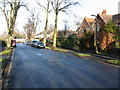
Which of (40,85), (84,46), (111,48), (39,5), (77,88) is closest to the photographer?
(77,88)

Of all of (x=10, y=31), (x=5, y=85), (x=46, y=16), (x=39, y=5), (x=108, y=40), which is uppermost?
(x=39, y=5)

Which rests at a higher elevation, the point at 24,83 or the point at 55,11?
the point at 55,11

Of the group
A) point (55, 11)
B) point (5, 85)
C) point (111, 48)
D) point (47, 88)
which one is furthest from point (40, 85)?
point (55, 11)

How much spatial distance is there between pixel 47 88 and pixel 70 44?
2683 cm

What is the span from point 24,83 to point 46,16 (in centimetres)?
3202

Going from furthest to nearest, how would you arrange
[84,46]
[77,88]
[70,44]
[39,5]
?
1. [39,5]
2. [70,44]
3. [84,46]
4. [77,88]

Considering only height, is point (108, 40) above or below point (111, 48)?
above

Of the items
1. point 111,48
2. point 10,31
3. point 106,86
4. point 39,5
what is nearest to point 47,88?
point 106,86

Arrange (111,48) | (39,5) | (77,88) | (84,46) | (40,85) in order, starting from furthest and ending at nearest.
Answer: (39,5)
(84,46)
(111,48)
(40,85)
(77,88)

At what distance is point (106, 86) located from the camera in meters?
6.16

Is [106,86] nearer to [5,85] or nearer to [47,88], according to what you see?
[47,88]

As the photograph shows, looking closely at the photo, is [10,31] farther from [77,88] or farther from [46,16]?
[77,88]

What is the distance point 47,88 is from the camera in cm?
584

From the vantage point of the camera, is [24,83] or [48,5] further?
[48,5]
